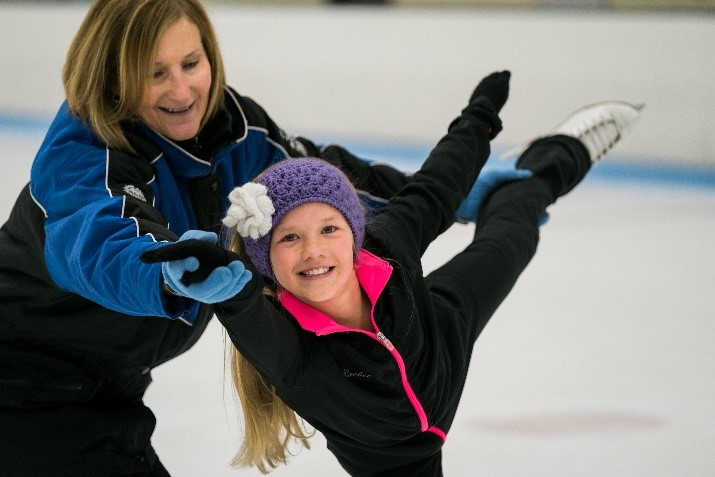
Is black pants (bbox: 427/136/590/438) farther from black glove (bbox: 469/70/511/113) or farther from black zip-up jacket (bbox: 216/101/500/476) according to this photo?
black glove (bbox: 469/70/511/113)

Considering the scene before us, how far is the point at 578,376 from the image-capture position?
320 centimetres

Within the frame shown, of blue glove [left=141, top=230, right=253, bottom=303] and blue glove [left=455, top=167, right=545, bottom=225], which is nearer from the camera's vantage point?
blue glove [left=141, top=230, right=253, bottom=303]

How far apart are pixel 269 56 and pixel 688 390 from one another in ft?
14.2

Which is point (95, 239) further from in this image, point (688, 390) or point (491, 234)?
point (688, 390)

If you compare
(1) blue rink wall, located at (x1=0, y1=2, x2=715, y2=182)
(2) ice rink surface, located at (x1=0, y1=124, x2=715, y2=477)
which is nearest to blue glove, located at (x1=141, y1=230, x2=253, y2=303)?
(2) ice rink surface, located at (x1=0, y1=124, x2=715, y2=477)

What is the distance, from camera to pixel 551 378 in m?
3.19

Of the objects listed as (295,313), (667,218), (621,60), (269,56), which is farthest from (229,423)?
(269,56)

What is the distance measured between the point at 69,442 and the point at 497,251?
1.07m

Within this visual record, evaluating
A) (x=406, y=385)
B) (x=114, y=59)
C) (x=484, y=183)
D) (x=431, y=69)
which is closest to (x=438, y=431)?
(x=406, y=385)

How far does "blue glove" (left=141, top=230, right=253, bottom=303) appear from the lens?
148 cm

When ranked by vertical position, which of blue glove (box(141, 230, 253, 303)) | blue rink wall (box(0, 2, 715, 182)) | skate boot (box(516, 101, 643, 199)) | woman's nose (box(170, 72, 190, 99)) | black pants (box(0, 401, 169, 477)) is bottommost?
black pants (box(0, 401, 169, 477))

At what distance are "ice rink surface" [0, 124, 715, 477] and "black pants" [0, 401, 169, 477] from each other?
0.28 meters

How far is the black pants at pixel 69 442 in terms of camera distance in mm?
2098

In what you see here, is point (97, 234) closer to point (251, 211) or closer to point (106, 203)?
point (106, 203)
